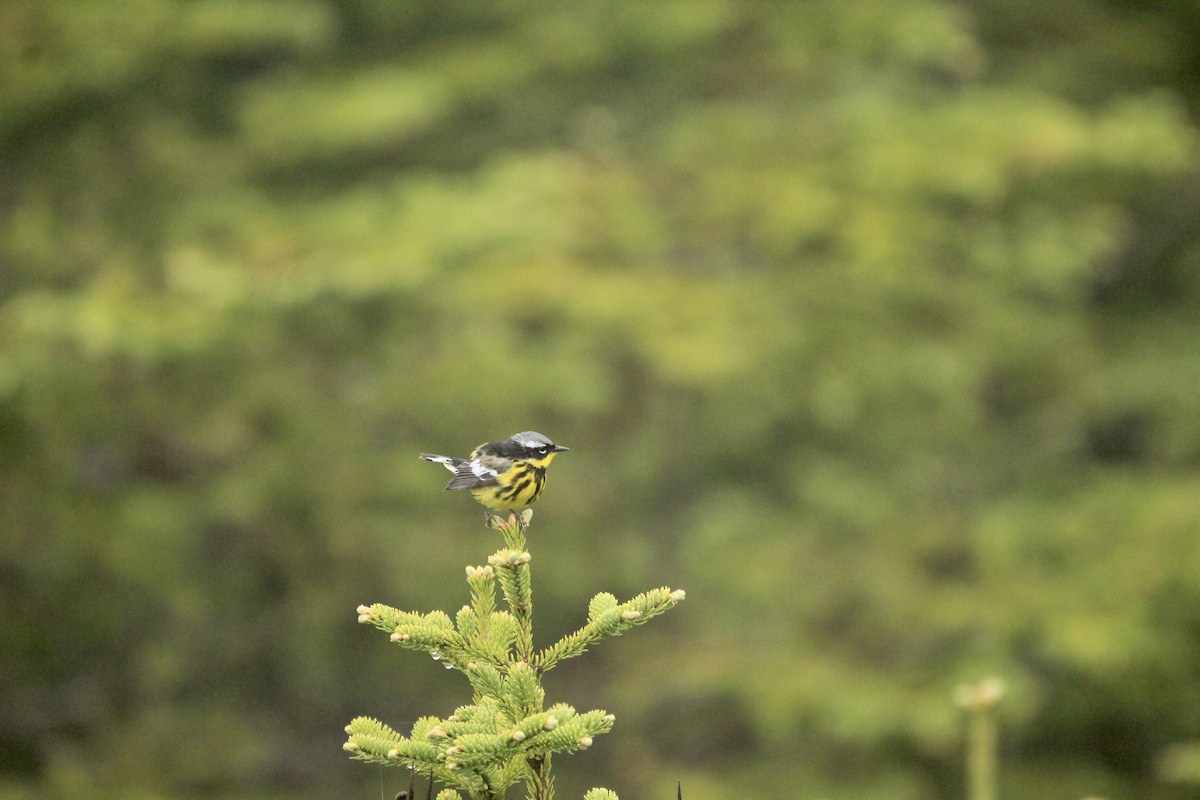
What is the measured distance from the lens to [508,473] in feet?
8.04

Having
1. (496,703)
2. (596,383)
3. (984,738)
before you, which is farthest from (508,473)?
(596,383)

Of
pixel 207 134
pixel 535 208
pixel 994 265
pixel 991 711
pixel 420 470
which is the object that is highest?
pixel 207 134

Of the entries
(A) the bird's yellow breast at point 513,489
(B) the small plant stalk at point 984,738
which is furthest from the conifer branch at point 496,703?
(B) the small plant stalk at point 984,738

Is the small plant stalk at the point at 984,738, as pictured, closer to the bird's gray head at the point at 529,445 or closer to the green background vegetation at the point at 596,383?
the bird's gray head at the point at 529,445

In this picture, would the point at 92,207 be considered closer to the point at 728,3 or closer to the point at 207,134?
the point at 207,134

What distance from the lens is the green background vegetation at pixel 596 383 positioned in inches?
264

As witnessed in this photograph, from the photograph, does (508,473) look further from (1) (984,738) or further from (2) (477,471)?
(1) (984,738)

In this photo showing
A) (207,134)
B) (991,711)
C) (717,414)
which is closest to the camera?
(991,711)

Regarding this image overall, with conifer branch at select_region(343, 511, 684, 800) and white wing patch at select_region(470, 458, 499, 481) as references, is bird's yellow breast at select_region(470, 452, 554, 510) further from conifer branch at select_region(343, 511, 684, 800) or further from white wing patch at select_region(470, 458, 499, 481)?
conifer branch at select_region(343, 511, 684, 800)

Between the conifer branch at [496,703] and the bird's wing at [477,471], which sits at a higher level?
the bird's wing at [477,471]

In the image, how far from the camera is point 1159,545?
787cm

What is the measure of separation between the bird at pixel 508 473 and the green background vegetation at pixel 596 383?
3.46 m

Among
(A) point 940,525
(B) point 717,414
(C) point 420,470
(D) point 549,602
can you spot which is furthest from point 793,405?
(C) point 420,470

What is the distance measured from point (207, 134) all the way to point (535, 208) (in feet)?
8.78
